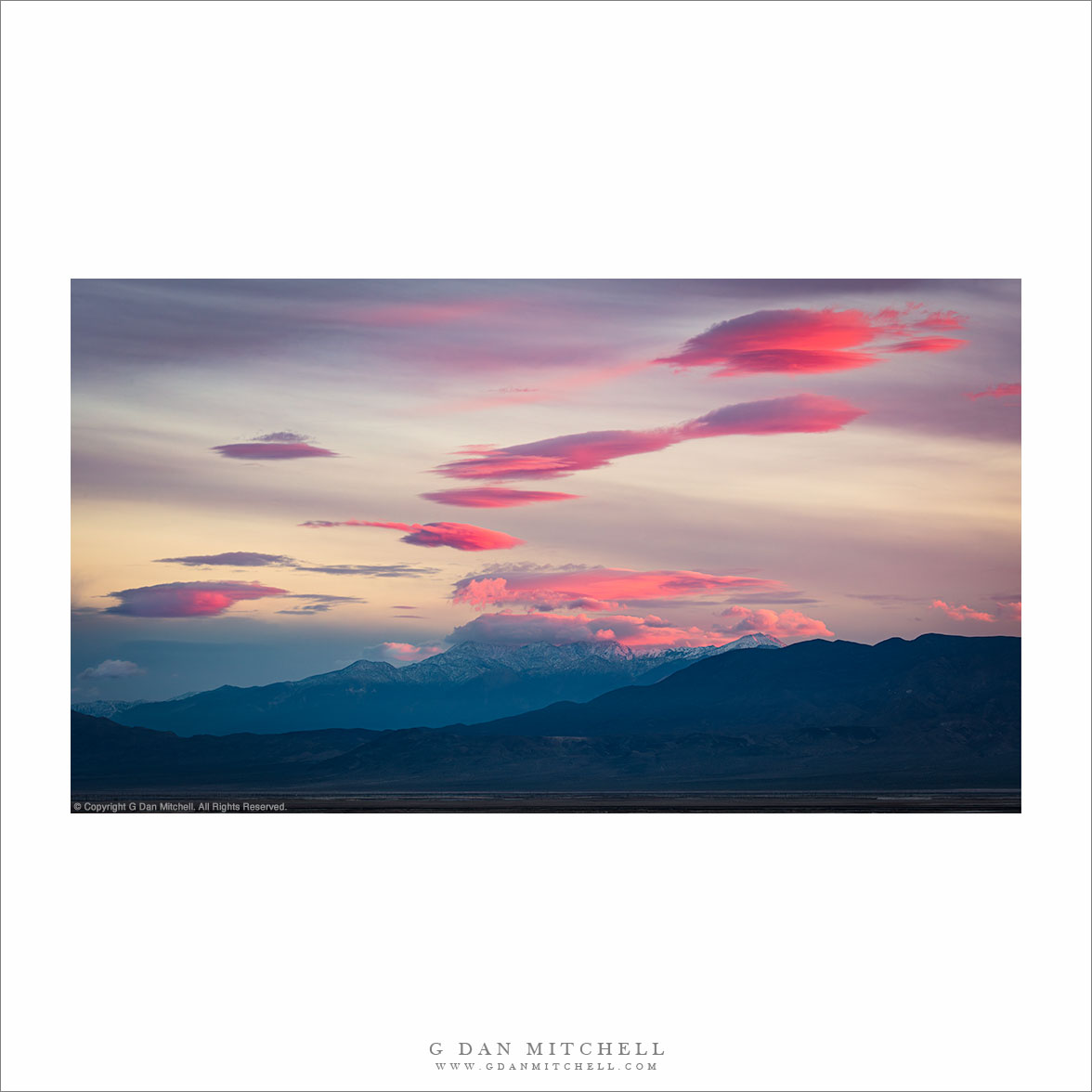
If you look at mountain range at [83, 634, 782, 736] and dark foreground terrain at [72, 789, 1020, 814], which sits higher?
mountain range at [83, 634, 782, 736]

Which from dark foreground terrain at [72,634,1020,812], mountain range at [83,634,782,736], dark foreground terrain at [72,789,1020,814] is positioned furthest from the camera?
mountain range at [83,634,782,736]

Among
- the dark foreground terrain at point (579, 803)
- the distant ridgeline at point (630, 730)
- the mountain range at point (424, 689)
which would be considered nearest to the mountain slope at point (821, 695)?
the distant ridgeline at point (630, 730)

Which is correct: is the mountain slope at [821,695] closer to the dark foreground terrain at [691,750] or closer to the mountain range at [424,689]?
the dark foreground terrain at [691,750]

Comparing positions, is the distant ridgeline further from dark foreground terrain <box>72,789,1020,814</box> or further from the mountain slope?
dark foreground terrain <box>72,789,1020,814</box>

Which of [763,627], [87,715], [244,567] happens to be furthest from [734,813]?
[87,715]

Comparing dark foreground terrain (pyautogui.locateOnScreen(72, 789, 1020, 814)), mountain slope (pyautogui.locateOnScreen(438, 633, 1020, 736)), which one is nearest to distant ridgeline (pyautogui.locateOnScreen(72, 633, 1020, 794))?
mountain slope (pyautogui.locateOnScreen(438, 633, 1020, 736))
